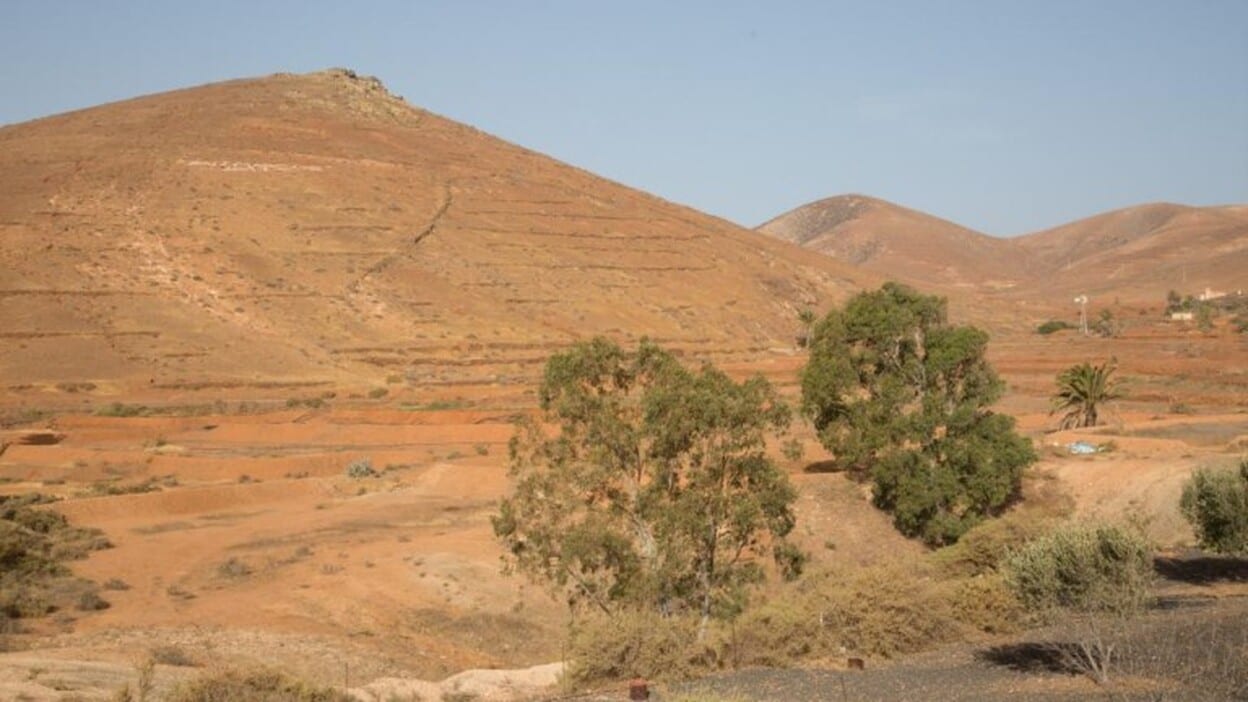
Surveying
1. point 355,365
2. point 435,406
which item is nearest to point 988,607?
point 435,406

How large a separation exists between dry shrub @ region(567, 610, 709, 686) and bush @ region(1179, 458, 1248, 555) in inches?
470

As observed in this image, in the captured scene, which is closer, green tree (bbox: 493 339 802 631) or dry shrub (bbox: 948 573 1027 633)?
dry shrub (bbox: 948 573 1027 633)

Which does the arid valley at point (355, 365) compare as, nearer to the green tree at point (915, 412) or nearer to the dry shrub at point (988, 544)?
the green tree at point (915, 412)

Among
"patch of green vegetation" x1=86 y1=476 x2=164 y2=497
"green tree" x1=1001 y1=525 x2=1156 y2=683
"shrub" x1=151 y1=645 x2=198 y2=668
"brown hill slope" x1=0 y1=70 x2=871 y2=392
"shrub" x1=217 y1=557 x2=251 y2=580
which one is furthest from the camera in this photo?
"brown hill slope" x1=0 y1=70 x2=871 y2=392

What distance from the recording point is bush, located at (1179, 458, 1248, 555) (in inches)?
925

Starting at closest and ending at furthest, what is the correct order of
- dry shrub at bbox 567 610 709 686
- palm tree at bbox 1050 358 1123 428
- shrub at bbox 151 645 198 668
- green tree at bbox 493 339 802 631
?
dry shrub at bbox 567 610 709 686 → shrub at bbox 151 645 198 668 → green tree at bbox 493 339 802 631 → palm tree at bbox 1050 358 1123 428

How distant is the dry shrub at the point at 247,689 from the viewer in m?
13.1

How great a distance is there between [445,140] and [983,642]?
104545 mm

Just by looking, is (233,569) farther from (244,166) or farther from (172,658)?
(244,166)

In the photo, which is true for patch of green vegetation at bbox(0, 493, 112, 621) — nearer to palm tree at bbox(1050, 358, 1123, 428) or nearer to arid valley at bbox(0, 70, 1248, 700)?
arid valley at bbox(0, 70, 1248, 700)

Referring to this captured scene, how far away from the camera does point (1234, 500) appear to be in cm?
2375

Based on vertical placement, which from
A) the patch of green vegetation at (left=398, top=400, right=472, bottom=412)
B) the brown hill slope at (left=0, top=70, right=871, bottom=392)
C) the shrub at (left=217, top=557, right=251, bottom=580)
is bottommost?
the shrub at (left=217, top=557, right=251, bottom=580)

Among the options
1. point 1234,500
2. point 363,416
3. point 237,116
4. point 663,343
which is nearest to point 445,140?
point 237,116

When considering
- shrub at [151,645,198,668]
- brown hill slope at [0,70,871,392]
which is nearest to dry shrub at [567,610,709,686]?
shrub at [151,645,198,668]
